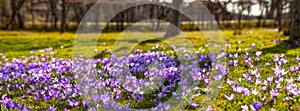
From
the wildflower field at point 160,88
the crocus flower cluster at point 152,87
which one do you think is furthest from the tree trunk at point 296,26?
the crocus flower cluster at point 152,87

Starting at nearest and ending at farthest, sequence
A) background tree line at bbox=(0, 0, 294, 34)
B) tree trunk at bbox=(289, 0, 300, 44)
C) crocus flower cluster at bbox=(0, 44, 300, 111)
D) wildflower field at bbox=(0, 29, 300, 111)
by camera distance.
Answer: wildflower field at bbox=(0, 29, 300, 111), crocus flower cluster at bbox=(0, 44, 300, 111), tree trunk at bbox=(289, 0, 300, 44), background tree line at bbox=(0, 0, 294, 34)

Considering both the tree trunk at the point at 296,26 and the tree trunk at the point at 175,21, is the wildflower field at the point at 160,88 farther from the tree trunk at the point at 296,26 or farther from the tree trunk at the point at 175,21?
the tree trunk at the point at 175,21

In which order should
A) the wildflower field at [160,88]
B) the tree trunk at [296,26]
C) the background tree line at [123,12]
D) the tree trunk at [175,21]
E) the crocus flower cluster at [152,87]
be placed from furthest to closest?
the background tree line at [123,12], the tree trunk at [175,21], the tree trunk at [296,26], the crocus flower cluster at [152,87], the wildflower field at [160,88]

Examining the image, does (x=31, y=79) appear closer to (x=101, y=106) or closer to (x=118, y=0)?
(x=101, y=106)

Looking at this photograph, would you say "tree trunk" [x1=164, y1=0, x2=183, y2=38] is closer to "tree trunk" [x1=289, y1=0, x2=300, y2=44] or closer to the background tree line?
"tree trunk" [x1=289, y1=0, x2=300, y2=44]

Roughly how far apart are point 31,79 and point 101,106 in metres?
3.61

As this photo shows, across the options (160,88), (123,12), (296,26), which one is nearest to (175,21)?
(296,26)

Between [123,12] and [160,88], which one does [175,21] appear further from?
[123,12]

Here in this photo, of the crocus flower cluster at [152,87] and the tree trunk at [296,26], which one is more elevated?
the tree trunk at [296,26]

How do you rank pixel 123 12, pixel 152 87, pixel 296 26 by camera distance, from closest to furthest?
pixel 152 87
pixel 296 26
pixel 123 12

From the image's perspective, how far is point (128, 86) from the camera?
24.7ft

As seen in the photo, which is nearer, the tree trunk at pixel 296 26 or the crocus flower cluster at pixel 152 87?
the crocus flower cluster at pixel 152 87

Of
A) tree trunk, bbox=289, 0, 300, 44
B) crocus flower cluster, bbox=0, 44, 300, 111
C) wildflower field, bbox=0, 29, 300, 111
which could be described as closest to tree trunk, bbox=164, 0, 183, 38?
tree trunk, bbox=289, 0, 300, 44

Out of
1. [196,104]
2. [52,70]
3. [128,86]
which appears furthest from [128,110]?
[52,70]
